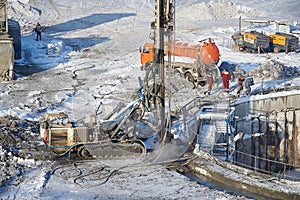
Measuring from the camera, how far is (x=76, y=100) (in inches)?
918

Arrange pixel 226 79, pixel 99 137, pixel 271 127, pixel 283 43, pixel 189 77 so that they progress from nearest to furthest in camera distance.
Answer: pixel 99 137 < pixel 271 127 < pixel 226 79 < pixel 189 77 < pixel 283 43

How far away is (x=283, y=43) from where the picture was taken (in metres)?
32.2

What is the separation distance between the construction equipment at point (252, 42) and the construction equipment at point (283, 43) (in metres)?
0.42

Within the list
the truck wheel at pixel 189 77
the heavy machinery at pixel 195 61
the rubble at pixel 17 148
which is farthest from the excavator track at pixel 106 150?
the truck wheel at pixel 189 77

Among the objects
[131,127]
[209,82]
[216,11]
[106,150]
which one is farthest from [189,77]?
[216,11]

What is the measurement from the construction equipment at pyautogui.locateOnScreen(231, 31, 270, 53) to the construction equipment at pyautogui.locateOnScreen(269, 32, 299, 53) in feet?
1.39

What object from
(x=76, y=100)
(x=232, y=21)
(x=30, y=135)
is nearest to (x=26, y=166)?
(x=30, y=135)

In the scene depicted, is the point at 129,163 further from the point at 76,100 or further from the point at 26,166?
the point at 76,100

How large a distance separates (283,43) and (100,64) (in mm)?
10137

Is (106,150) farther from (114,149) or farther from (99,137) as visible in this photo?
(99,137)

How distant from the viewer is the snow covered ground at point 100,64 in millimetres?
14891

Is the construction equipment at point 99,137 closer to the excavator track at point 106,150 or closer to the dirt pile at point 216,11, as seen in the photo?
the excavator track at point 106,150

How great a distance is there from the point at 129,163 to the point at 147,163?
52 cm

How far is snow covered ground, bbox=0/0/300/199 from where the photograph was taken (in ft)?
48.9
